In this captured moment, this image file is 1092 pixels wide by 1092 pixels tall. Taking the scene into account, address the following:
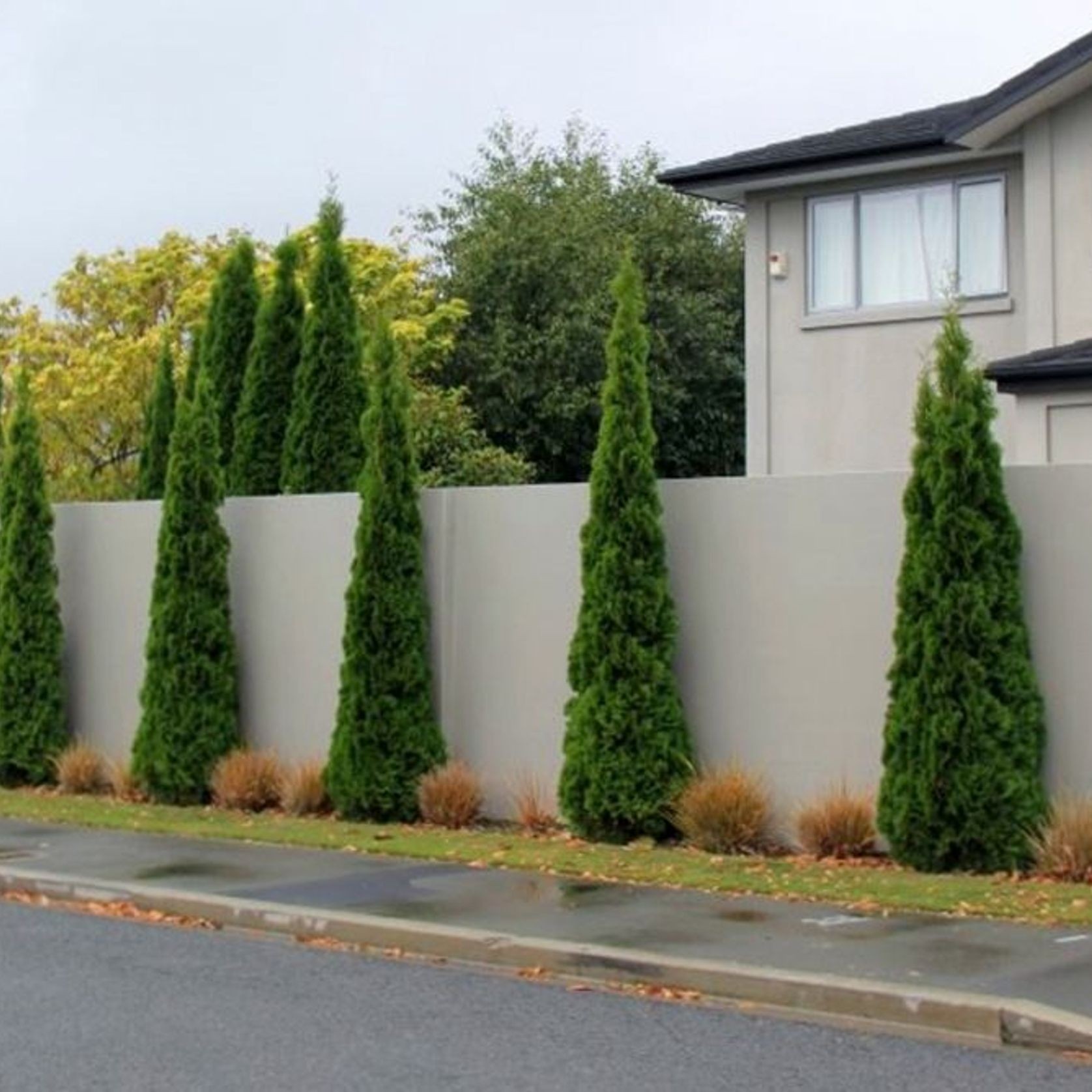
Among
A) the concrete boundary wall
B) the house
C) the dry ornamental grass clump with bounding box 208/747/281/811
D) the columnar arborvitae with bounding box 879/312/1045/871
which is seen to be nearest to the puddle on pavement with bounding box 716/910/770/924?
the columnar arborvitae with bounding box 879/312/1045/871

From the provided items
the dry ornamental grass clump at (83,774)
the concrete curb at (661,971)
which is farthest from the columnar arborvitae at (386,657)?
the dry ornamental grass clump at (83,774)

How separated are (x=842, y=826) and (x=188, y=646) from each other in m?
6.89

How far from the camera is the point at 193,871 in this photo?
13305 mm

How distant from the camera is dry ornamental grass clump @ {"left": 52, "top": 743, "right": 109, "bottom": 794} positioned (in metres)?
18.8

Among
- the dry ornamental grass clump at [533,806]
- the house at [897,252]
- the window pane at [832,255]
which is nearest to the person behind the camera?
the dry ornamental grass clump at [533,806]

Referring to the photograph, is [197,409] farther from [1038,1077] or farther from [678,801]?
[1038,1077]

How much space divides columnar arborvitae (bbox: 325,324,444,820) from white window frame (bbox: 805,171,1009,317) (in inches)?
308

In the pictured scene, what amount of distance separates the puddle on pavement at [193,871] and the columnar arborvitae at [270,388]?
8.38 metres

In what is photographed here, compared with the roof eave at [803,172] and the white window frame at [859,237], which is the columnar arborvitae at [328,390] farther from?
the white window frame at [859,237]

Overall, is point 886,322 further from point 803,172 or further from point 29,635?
point 29,635

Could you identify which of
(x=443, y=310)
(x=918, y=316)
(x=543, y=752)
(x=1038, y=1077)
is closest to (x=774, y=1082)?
(x=1038, y=1077)

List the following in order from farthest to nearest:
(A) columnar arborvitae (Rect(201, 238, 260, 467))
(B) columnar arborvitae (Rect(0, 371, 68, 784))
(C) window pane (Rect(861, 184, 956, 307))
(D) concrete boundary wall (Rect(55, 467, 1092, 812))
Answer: (A) columnar arborvitae (Rect(201, 238, 260, 467))
(C) window pane (Rect(861, 184, 956, 307))
(B) columnar arborvitae (Rect(0, 371, 68, 784))
(D) concrete boundary wall (Rect(55, 467, 1092, 812))

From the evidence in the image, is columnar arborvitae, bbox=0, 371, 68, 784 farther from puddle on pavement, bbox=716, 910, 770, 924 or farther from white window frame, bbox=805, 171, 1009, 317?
puddle on pavement, bbox=716, 910, 770, 924

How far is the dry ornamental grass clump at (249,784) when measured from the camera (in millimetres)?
16969
